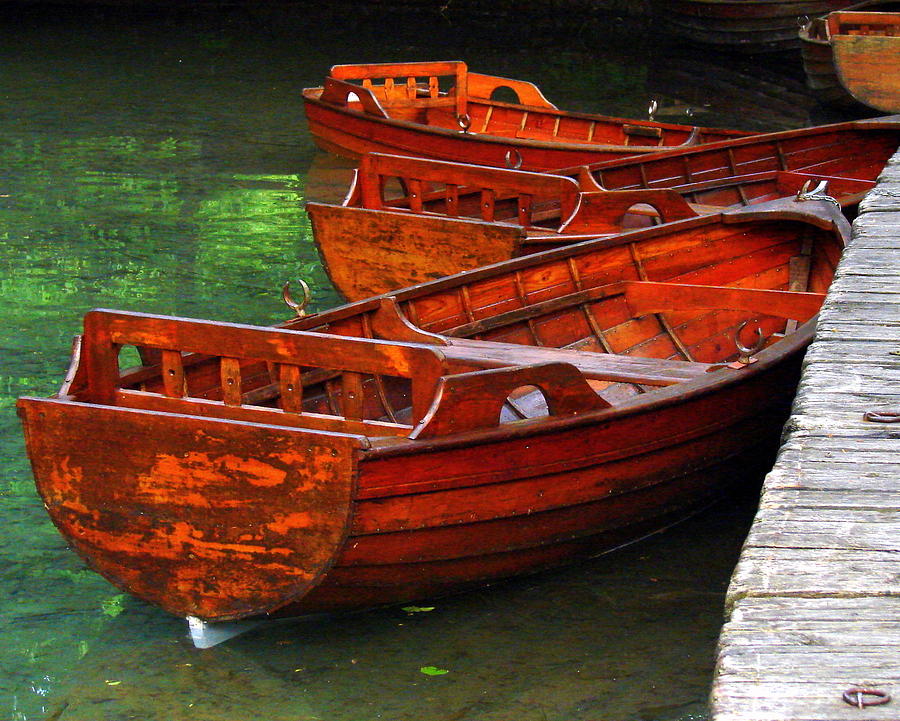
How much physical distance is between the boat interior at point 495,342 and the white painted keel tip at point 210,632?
741 mm

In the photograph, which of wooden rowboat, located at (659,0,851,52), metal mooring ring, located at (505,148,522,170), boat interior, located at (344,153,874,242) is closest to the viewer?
boat interior, located at (344,153,874,242)

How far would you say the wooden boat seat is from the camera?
15.4ft

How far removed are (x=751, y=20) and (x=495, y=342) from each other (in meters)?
14.2

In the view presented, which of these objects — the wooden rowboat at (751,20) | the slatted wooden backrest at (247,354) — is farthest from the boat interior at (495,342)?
the wooden rowboat at (751,20)

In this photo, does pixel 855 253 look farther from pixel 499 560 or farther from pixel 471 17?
pixel 471 17

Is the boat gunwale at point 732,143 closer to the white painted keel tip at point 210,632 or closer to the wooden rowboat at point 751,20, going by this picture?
the white painted keel tip at point 210,632

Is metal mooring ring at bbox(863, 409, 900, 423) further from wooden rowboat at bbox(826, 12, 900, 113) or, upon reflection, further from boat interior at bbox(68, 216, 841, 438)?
wooden rowboat at bbox(826, 12, 900, 113)

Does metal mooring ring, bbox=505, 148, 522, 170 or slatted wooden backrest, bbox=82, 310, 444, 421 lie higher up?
metal mooring ring, bbox=505, 148, 522, 170

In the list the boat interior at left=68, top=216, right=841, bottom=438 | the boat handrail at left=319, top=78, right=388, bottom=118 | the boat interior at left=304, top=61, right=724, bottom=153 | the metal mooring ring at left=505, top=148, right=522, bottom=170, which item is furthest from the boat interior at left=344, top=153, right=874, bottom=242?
the boat handrail at left=319, top=78, right=388, bottom=118

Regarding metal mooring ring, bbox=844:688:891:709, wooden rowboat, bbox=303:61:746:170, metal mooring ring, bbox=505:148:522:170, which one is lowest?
metal mooring ring, bbox=844:688:891:709

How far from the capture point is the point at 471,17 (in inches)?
866

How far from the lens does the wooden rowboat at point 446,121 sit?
966 centimetres

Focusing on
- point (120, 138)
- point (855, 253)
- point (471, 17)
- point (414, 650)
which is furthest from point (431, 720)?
point (471, 17)

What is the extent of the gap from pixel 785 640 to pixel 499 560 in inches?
88.1
